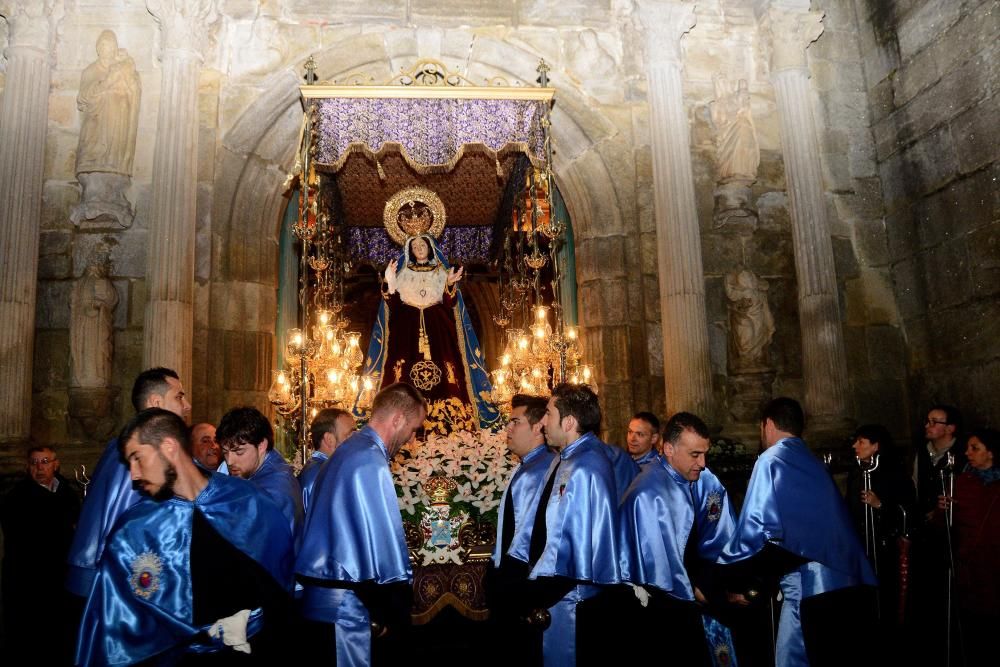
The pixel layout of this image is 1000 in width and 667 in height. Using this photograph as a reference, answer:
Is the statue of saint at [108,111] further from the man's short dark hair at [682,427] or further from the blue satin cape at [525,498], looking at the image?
the man's short dark hair at [682,427]

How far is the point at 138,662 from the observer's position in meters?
2.64

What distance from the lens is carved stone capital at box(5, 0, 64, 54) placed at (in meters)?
A: 7.47

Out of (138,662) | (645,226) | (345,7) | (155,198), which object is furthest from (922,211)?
(138,662)

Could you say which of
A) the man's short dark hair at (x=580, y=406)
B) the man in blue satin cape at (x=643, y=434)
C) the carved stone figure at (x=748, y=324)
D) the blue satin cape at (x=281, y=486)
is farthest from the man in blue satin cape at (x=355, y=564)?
the carved stone figure at (x=748, y=324)

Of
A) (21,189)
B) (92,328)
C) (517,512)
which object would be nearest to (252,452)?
(517,512)

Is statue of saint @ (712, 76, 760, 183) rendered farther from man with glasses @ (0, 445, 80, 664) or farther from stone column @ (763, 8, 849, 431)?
man with glasses @ (0, 445, 80, 664)

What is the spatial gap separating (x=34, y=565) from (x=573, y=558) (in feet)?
13.3

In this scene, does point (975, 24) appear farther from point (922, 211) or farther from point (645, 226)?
point (645, 226)

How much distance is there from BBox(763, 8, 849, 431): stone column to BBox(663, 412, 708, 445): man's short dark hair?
14.3 feet

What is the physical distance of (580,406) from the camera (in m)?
3.73

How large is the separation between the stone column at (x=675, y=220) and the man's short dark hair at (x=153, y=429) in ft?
18.3

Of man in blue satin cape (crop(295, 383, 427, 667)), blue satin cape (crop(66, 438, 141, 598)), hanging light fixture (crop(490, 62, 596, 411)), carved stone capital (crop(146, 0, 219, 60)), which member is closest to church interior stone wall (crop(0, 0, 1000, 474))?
carved stone capital (crop(146, 0, 219, 60))

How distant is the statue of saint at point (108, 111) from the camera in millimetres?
7629

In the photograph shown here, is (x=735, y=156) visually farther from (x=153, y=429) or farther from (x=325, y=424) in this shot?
(x=153, y=429)
